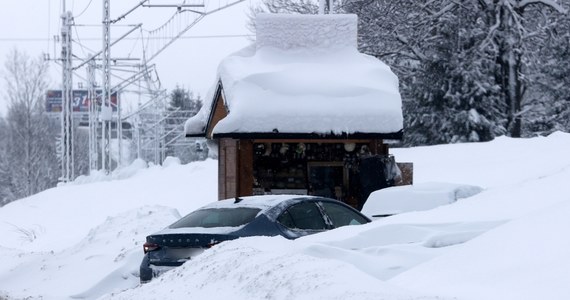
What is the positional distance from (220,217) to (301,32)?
890cm

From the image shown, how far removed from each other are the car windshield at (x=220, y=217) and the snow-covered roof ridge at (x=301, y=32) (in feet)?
27.5

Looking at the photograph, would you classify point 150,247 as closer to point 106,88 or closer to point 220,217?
point 220,217

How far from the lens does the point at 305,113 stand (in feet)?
56.7

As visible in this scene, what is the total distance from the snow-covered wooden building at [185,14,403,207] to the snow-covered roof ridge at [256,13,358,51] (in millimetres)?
20

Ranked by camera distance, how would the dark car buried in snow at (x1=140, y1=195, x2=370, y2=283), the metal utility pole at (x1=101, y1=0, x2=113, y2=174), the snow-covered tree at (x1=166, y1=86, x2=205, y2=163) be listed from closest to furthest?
the dark car buried in snow at (x1=140, y1=195, x2=370, y2=283), the metal utility pole at (x1=101, y1=0, x2=113, y2=174), the snow-covered tree at (x1=166, y1=86, x2=205, y2=163)

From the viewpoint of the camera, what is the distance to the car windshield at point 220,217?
10.7 meters

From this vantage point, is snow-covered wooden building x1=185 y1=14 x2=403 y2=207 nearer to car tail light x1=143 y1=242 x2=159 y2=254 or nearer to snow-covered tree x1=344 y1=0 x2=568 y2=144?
car tail light x1=143 y1=242 x2=159 y2=254

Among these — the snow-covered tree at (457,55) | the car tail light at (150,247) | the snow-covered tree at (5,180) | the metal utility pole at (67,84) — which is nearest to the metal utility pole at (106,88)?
the metal utility pole at (67,84)

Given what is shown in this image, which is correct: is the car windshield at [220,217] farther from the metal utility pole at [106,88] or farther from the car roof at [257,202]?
the metal utility pole at [106,88]

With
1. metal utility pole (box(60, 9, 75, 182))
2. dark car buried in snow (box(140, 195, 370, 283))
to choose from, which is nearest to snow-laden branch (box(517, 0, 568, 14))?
metal utility pole (box(60, 9, 75, 182))

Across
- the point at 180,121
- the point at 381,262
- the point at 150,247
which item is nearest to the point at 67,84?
the point at 150,247

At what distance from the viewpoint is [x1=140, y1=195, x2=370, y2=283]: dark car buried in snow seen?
10.4 m

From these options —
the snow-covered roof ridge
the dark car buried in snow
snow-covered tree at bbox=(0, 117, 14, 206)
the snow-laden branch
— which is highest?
the snow-laden branch

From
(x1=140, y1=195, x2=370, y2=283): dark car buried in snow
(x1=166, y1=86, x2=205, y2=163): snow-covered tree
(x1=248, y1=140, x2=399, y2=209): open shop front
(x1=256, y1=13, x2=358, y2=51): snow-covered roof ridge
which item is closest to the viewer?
(x1=140, y1=195, x2=370, y2=283): dark car buried in snow
